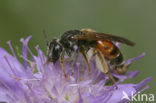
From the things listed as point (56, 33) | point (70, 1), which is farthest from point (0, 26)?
point (70, 1)

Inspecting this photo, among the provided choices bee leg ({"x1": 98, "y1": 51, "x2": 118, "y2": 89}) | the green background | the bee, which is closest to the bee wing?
the bee

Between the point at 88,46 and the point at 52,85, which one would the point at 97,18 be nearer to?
the point at 88,46

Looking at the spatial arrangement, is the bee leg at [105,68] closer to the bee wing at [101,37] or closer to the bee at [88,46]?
the bee at [88,46]

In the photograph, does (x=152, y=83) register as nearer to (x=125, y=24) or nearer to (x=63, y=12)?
(x=125, y=24)

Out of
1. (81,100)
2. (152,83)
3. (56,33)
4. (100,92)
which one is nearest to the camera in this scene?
(81,100)

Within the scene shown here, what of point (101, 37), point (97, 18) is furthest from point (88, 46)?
point (97, 18)

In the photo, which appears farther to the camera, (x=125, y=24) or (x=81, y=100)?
(x=125, y=24)

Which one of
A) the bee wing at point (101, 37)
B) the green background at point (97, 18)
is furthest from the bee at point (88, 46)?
the green background at point (97, 18)
